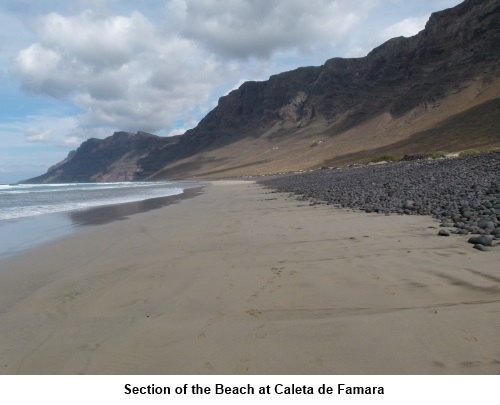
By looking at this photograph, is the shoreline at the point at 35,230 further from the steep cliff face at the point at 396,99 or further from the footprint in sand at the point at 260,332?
the steep cliff face at the point at 396,99

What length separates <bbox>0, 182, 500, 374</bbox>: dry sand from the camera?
301 centimetres

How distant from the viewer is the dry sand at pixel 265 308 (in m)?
3.01

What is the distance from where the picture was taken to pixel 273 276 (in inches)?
209

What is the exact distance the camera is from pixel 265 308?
4102 mm

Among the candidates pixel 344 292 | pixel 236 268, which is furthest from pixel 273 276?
pixel 344 292

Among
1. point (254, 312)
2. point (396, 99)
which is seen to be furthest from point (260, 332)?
point (396, 99)

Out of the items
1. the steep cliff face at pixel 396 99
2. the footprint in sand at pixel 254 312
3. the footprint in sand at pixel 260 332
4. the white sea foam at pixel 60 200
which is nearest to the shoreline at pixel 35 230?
the white sea foam at pixel 60 200

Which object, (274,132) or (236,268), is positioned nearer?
(236,268)

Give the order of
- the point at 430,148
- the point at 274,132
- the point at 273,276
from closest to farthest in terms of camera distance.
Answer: the point at 273,276 < the point at 430,148 < the point at 274,132

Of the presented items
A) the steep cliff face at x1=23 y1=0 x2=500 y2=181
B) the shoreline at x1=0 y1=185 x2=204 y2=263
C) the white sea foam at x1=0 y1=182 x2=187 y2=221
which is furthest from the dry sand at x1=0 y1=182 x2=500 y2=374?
the steep cliff face at x1=23 y1=0 x2=500 y2=181

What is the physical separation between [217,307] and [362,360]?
188 cm

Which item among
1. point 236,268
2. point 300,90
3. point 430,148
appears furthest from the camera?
point 300,90

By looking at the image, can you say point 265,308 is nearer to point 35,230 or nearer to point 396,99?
point 35,230
